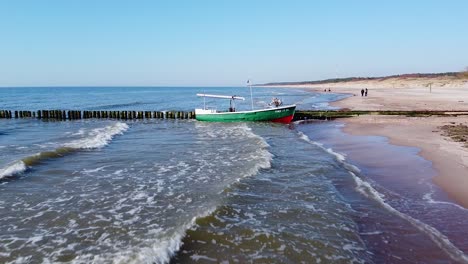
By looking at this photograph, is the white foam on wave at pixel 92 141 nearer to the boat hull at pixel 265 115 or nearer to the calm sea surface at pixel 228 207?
the calm sea surface at pixel 228 207

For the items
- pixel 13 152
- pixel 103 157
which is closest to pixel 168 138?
pixel 103 157

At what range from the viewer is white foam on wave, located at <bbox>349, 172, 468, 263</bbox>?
822 centimetres

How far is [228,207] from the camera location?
11484 mm

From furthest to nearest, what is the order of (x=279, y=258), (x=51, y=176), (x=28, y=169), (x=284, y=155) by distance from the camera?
1. (x=284, y=155)
2. (x=28, y=169)
3. (x=51, y=176)
4. (x=279, y=258)

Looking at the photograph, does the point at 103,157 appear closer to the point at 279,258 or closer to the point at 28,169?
the point at 28,169

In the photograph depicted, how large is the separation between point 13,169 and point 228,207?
1033cm

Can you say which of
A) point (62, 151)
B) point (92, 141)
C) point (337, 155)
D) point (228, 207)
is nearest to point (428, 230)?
point (228, 207)

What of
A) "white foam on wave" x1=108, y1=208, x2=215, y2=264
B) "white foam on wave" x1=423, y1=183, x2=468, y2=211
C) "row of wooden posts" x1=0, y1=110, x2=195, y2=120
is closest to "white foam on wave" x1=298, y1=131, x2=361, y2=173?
"white foam on wave" x1=423, y1=183, x2=468, y2=211

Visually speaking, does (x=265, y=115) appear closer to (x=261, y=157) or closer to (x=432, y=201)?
(x=261, y=157)

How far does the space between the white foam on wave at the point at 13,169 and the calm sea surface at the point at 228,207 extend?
0.04m

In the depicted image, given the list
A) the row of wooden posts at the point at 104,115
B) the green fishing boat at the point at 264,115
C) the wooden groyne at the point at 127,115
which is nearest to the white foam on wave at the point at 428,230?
the green fishing boat at the point at 264,115

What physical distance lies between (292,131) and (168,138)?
9.43m

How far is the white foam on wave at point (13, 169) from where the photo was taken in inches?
617

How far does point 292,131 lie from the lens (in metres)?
29.5
